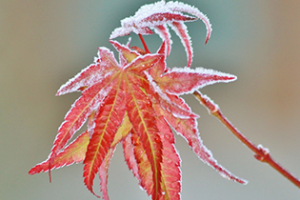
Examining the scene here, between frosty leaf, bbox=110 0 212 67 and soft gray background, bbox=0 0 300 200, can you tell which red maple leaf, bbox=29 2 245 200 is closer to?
frosty leaf, bbox=110 0 212 67

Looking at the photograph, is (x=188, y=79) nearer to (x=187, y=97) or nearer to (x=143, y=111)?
(x=143, y=111)

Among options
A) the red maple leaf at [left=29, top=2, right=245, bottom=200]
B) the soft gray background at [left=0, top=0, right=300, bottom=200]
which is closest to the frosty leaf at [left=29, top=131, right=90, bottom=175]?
the red maple leaf at [left=29, top=2, right=245, bottom=200]

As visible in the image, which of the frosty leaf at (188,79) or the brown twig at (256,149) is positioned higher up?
the frosty leaf at (188,79)

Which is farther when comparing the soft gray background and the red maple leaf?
the soft gray background

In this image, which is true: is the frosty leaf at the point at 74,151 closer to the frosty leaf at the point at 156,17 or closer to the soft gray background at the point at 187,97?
the frosty leaf at the point at 156,17

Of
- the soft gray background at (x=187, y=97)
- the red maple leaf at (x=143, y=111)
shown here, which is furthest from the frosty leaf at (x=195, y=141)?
the soft gray background at (x=187, y=97)

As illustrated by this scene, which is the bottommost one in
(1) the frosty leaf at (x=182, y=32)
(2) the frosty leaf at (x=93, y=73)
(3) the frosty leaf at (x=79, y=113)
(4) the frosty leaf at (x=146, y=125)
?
(4) the frosty leaf at (x=146, y=125)
